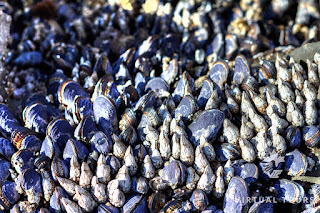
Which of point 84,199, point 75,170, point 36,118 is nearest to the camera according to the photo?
point 84,199

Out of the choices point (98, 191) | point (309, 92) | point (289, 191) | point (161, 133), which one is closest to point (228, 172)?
point (289, 191)

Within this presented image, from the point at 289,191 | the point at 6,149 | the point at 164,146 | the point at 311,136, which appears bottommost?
the point at 289,191

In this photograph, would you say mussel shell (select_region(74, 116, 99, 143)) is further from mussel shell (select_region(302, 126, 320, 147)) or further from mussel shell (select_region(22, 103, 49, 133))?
mussel shell (select_region(302, 126, 320, 147))

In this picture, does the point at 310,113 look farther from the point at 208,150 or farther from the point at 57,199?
the point at 57,199

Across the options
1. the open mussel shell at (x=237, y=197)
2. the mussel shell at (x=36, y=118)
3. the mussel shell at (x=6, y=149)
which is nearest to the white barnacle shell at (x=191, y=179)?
the open mussel shell at (x=237, y=197)

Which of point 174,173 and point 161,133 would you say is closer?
point 174,173

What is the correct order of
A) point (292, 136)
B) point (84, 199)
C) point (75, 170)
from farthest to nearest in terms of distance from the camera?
point (292, 136), point (75, 170), point (84, 199)

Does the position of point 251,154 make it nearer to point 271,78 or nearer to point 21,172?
point 271,78
